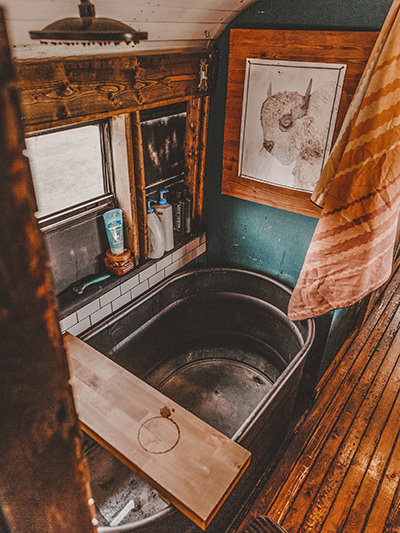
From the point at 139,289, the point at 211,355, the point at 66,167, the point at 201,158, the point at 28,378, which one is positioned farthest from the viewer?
the point at 211,355

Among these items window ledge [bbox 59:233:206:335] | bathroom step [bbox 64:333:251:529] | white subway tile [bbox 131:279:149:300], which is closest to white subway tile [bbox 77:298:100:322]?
window ledge [bbox 59:233:206:335]

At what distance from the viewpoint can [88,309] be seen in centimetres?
236

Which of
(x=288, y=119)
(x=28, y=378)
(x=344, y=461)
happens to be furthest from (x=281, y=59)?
(x=344, y=461)

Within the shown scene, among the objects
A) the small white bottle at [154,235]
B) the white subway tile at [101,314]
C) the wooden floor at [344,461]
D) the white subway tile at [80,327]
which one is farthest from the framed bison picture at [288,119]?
the wooden floor at [344,461]

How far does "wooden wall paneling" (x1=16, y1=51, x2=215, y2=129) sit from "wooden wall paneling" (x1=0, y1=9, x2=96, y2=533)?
1644 mm

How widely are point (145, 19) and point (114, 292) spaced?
5.11ft

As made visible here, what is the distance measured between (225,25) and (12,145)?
272cm

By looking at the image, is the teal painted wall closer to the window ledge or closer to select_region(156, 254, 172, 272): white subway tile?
the window ledge

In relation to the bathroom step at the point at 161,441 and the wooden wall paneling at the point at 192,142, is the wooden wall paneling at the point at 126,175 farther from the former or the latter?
the bathroom step at the point at 161,441

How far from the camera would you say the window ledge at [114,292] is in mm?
2285

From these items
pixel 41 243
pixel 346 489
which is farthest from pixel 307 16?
pixel 346 489

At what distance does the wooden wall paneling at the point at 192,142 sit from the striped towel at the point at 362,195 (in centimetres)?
109

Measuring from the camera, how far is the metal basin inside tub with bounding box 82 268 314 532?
86.7 inches

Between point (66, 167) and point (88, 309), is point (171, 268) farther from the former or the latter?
point (66, 167)
